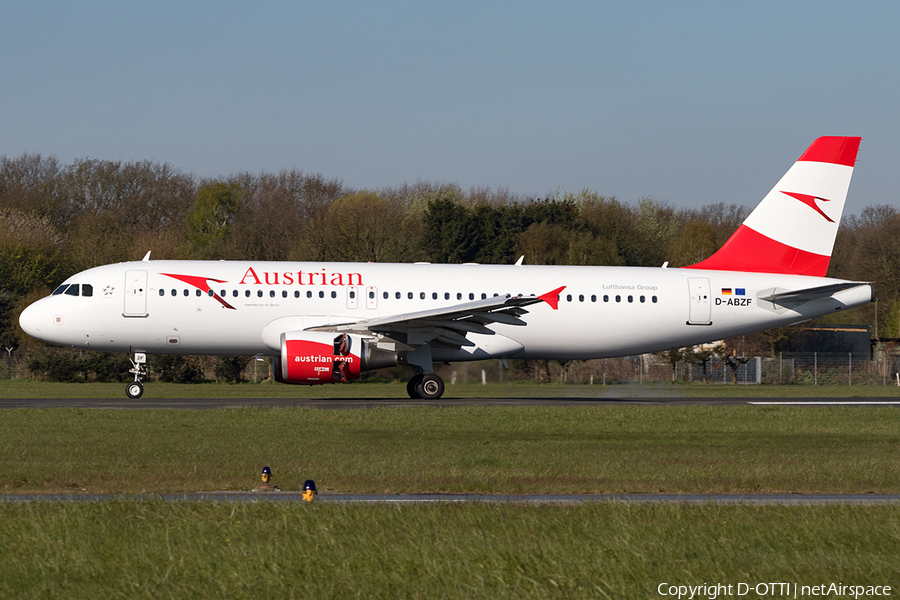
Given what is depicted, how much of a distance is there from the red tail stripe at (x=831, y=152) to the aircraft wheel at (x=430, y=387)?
1428 cm

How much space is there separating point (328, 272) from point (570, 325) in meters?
7.59

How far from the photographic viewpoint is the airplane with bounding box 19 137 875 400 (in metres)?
29.5

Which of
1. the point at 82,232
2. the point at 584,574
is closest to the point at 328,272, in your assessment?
the point at 584,574

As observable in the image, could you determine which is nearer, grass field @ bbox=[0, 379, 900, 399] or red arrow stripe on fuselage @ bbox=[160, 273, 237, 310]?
red arrow stripe on fuselage @ bbox=[160, 273, 237, 310]

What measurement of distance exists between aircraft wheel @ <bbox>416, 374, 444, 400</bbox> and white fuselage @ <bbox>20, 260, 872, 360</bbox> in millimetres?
741

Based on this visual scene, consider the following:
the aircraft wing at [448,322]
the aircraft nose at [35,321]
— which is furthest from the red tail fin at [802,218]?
the aircraft nose at [35,321]

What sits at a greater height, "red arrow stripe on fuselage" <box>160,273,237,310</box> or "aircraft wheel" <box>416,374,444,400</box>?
"red arrow stripe on fuselage" <box>160,273,237,310</box>

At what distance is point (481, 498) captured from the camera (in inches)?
482

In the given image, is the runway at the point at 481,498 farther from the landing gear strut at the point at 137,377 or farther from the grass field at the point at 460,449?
the landing gear strut at the point at 137,377

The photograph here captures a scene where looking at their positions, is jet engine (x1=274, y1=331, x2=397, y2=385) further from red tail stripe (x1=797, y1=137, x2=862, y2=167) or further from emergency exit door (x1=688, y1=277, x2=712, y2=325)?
red tail stripe (x1=797, y1=137, x2=862, y2=167)

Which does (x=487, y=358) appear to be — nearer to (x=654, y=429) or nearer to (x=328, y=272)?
(x=328, y=272)

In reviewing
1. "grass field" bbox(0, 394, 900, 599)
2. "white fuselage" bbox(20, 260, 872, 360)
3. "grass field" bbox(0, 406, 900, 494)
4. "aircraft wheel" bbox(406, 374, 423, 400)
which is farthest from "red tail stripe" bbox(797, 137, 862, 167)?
"grass field" bbox(0, 394, 900, 599)

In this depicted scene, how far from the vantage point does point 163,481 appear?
13.5 m

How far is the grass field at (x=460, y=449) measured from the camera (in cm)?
1375
